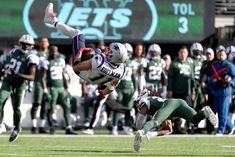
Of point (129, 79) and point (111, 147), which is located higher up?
point (129, 79)

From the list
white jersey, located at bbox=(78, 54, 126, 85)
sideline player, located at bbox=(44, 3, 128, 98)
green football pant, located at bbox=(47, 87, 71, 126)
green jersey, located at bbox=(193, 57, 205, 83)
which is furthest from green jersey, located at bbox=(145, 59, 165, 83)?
white jersey, located at bbox=(78, 54, 126, 85)

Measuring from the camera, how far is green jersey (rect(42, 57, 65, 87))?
17750 millimetres

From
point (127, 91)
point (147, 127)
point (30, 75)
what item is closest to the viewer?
point (147, 127)

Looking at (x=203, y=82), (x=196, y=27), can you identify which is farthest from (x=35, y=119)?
(x=196, y=27)

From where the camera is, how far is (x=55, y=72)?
1781cm

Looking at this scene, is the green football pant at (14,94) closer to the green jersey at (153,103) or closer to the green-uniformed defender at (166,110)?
the green-uniformed defender at (166,110)

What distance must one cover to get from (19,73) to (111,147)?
8.11 feet

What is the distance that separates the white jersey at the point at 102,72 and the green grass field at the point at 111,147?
100 cm

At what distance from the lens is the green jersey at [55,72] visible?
58.2ft

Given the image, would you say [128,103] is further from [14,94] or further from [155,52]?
[14,94]

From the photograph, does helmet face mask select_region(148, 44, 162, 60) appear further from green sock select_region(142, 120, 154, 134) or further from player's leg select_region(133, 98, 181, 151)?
green sock select_region(142, 120, 154, 134)

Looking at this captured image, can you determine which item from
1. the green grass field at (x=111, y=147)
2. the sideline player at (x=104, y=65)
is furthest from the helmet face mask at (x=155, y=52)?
the sideline player at (x=104, y=65)

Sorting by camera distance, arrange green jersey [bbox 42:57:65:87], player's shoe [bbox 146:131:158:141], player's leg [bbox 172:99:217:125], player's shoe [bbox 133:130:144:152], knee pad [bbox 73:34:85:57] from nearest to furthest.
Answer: player's shoe [bbox 133:130:144:152], player's shoe [bbox 146:131:158:141], player's leg [bbox 172:99:217:125], knee pad [bbox 73:34:85:57], green jersey [bbox 42:57:65:87]

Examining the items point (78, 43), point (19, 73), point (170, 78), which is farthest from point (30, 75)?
point (170, 78)
